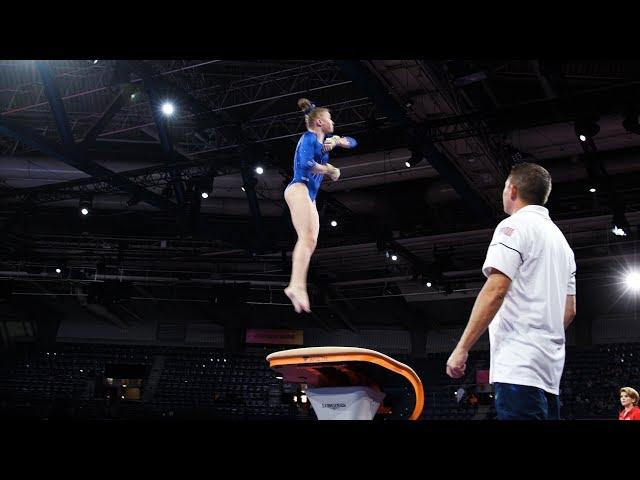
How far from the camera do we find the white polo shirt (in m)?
2.73

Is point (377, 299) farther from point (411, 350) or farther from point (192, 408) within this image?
point (192, 408)

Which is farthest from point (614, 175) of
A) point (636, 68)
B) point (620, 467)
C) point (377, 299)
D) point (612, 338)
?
point (620, 467)

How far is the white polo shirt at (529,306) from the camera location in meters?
2.73

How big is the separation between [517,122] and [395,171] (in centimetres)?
428

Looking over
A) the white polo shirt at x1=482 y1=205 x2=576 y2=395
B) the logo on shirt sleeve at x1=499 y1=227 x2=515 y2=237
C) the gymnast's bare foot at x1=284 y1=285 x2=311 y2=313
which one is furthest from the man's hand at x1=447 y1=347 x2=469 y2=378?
the gymnast's bare foot at x1=284 y1=285 x2=311 y2=313

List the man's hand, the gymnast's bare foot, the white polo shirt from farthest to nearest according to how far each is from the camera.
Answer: the gymnast's bare foot
the man's hand
the white polo shirt

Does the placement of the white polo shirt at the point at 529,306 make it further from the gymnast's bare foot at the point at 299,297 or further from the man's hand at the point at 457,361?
the gymnast's bare foot at the point at 299,297

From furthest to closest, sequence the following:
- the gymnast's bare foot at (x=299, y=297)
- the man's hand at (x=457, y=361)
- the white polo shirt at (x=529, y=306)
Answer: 1. the gymnast's bare foot at (x=299, y=297)
2. the man's hand at (x=457, y=361)
3. the white polo shirt at (x=529, y=306)

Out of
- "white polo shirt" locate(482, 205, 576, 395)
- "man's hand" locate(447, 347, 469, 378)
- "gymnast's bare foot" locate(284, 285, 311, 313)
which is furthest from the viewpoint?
"gymnast's bare foot" locate(284, 285, 311, 313)

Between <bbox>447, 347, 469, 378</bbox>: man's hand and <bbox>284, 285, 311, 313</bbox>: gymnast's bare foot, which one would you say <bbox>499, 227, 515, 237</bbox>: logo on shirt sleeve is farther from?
<bbox>284, 285, 311, 313</bbox>: gymnast's bare foot

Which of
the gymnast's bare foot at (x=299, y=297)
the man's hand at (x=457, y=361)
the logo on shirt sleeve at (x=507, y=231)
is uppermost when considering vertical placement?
the gymnast's bare foot at (x=299, y=297)

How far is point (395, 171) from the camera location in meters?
14.4

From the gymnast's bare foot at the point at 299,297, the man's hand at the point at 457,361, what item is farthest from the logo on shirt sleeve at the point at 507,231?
the gymnast's bare foot at the point at 299,297

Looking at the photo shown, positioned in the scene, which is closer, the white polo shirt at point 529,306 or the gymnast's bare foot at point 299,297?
the white polo shirt at point 529,306
